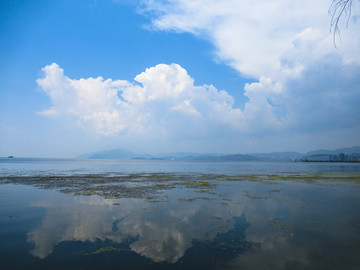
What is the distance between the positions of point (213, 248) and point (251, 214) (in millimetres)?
7382

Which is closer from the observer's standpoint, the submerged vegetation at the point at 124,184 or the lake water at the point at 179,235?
the lake water at the point at 179,235

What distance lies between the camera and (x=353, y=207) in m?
19.1

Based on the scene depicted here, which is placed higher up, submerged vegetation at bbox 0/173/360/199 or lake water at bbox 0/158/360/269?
lake water at bbox 0/158/360/269

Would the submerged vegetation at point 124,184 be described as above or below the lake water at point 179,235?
below

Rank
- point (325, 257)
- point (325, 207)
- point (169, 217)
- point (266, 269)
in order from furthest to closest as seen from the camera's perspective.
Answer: point (325, 207)
point (169, 217)
point (325, 257)
point (266, 269)

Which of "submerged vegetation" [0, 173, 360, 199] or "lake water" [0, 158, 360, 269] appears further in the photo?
"submerged vegetation" [0, 173, 360, 199]

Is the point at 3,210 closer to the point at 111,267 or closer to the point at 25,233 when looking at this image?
the point at 25,233

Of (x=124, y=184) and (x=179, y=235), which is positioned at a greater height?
(x=179, y=235)

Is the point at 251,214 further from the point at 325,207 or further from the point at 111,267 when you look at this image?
the point at 111,267

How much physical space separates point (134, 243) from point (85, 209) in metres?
8.76

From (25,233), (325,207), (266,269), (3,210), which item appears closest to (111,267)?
(266,269)

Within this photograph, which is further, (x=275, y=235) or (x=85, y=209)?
(x=85, y=209)

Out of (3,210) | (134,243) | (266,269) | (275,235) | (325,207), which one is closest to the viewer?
(266,269)

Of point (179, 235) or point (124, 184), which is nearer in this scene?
point (179, 235)
